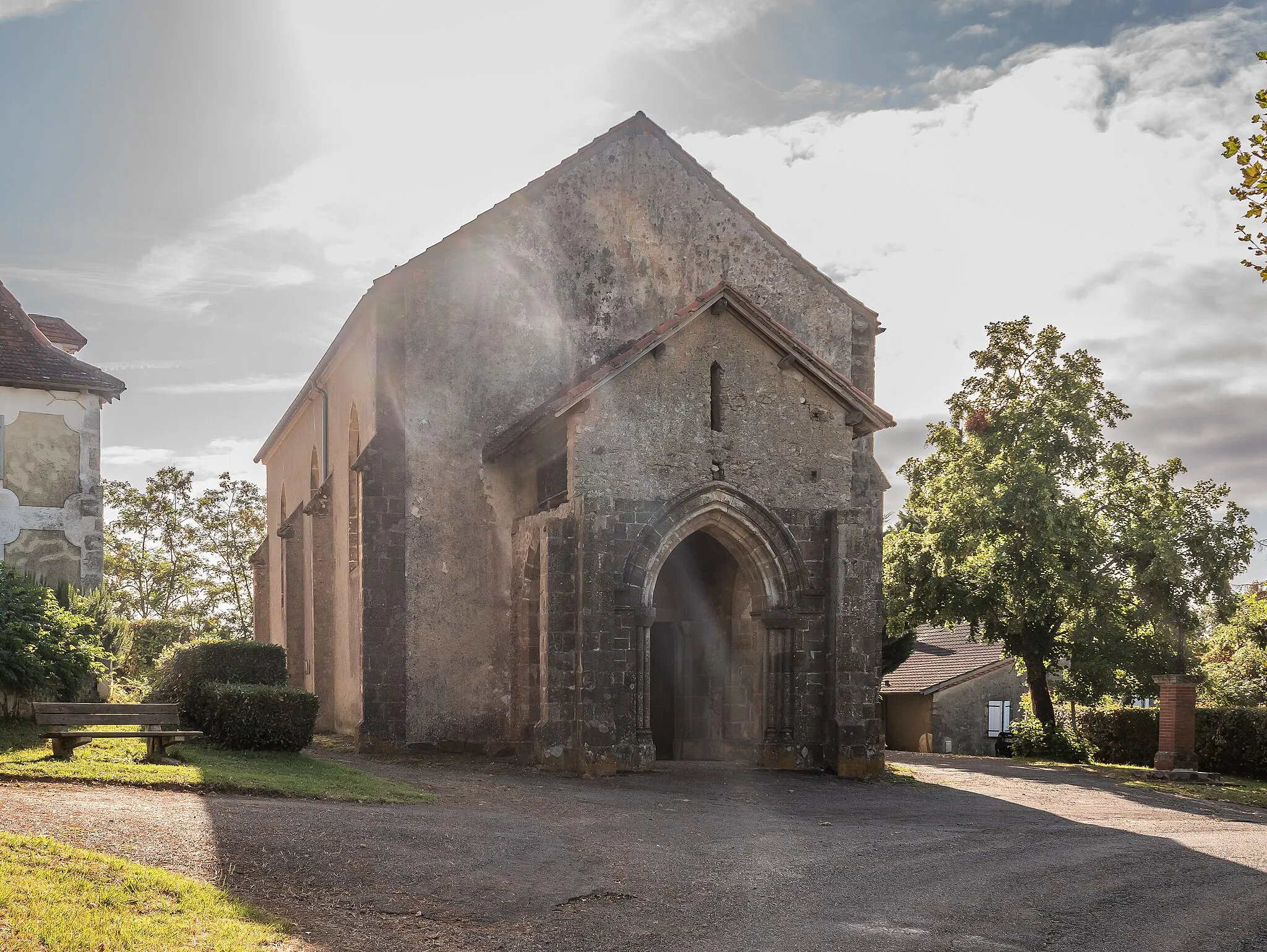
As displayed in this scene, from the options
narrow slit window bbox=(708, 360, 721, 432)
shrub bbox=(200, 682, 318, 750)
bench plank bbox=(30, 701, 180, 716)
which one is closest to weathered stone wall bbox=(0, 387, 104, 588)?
shrub bbox=(200, 682, 318, 750)

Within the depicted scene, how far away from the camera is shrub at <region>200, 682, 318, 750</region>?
1633 centimetres

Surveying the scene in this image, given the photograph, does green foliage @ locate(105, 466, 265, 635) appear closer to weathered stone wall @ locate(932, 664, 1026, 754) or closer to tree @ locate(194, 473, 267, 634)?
tree @ locate(194, 473, 267, 634)

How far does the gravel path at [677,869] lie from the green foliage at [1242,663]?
1948 centimetres

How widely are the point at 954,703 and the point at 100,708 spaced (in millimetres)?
32481

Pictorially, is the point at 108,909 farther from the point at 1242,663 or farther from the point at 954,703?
the point at 954,703

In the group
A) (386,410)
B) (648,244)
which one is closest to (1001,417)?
(648,244)

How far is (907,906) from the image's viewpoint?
9.73m

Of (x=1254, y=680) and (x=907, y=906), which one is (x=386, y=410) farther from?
(x=1254, y=680)

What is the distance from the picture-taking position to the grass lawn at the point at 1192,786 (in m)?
20.8

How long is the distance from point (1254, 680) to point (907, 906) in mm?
30316

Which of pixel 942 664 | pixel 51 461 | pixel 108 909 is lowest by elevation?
pixel 942 664

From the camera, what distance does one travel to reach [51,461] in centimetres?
2202

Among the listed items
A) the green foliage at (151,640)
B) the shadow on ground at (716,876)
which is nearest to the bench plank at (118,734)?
the shadow on ground at (716,876)

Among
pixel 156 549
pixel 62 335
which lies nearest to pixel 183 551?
Answer: pixel 156 549
